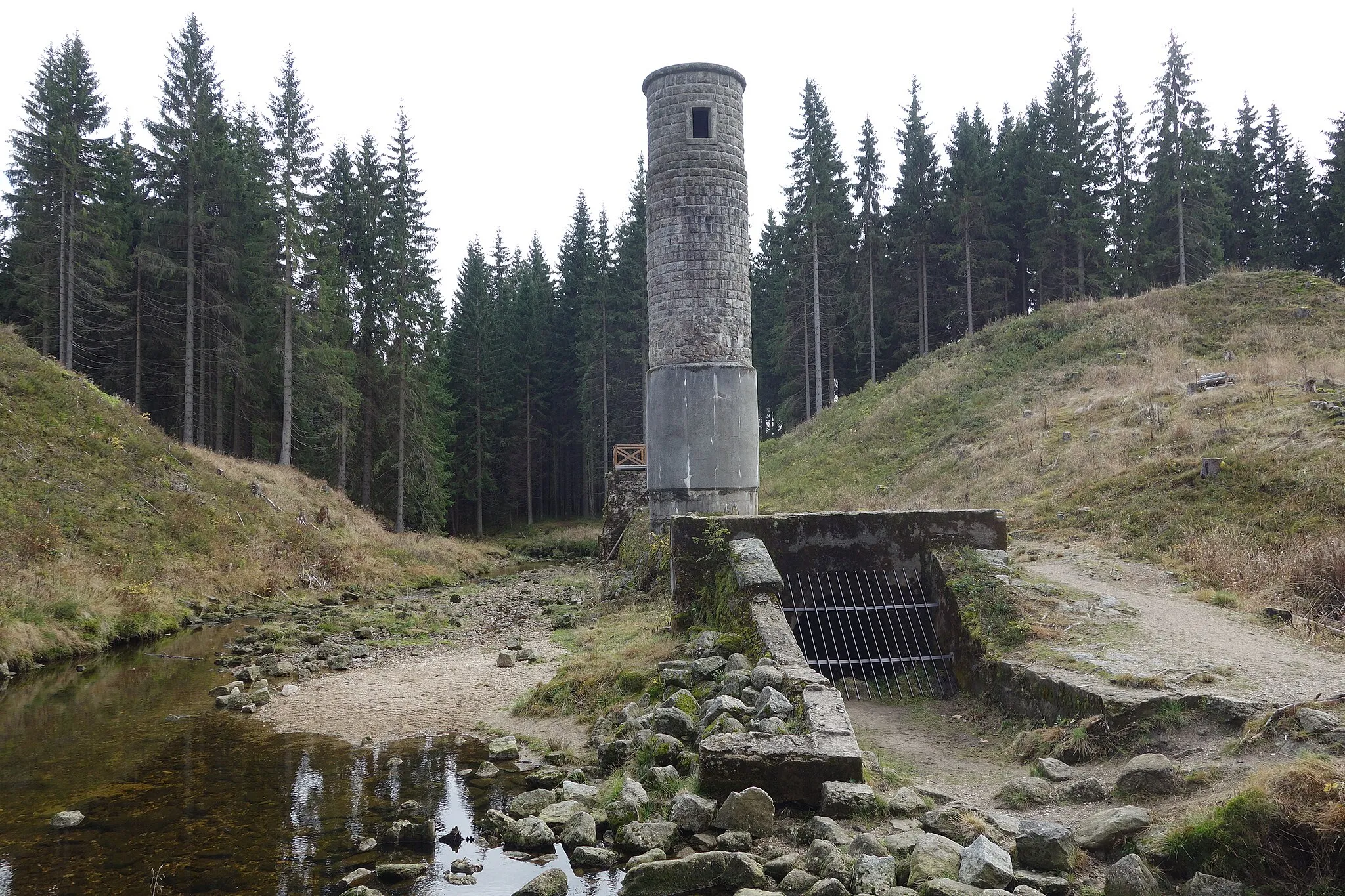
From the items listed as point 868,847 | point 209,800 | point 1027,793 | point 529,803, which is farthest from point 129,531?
point 1027,793

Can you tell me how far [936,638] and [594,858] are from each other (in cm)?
590

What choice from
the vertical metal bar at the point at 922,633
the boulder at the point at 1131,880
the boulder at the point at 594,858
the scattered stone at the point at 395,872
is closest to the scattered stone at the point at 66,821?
the scattered stone at the point at 395,872

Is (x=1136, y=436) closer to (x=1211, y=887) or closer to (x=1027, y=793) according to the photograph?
(x=1027, y=793)

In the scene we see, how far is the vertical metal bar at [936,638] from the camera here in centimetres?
975

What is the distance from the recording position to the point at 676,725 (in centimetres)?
778

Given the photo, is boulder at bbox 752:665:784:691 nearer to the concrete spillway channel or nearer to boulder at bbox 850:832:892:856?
the concrete spillway channel

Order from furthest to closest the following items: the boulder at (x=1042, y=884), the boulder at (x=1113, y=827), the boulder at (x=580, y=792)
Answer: the boulder at (x=580, y=792) < the boulder at (x=1113, y=827) < the boulder at (x=1042, y=884)

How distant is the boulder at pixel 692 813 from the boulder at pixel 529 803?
1420mm

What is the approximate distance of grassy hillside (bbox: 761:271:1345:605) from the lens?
12.1 metres

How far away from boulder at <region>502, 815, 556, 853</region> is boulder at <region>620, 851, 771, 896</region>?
113cm

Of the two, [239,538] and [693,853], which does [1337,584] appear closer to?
[693,853]

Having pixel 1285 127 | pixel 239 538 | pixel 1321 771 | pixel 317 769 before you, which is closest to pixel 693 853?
pixel 1321 771

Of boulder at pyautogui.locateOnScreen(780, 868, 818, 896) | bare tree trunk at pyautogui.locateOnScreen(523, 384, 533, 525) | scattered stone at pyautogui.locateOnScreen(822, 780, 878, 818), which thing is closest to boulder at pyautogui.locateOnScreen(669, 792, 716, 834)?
scattered stone at pyautogui.locateOnScreen(822, 780, 878, 818)

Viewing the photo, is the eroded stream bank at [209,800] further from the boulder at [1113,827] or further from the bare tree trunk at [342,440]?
the bare tree trunk at [342,440]
